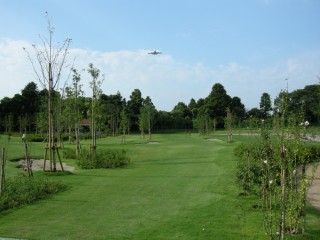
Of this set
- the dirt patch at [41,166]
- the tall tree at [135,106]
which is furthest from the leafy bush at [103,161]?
the tall tree at [135,106]

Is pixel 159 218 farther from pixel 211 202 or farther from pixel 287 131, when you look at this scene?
pixel 287 131

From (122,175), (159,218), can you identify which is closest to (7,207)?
(159,218)

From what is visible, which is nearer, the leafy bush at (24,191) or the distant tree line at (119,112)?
the leafy bush at (24,191)

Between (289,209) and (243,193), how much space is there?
15.3 feet

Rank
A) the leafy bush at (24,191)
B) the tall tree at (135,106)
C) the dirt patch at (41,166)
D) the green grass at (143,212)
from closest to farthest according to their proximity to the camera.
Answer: the green grass at (143,212), the leafy bush at (24,191), the dirt patch at (41,166), the tall tree at (135,106)

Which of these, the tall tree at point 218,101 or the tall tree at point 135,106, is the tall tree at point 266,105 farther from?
the tall tree at point 218,101

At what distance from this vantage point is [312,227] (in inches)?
334

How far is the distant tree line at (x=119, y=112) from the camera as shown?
1382 inches

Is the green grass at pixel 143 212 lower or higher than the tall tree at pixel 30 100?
lower

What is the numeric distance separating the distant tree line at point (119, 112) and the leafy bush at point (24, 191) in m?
12.4

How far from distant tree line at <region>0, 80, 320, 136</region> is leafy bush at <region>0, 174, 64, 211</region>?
40.7ft

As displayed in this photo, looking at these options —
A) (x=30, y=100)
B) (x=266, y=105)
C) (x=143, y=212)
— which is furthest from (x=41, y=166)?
(x=30, y=100)

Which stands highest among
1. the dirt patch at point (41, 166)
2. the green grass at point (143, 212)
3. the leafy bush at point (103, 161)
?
the leafy bush at point (103, 161)

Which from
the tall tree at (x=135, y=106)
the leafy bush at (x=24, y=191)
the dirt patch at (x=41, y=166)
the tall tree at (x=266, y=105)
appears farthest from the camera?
the tall tree at (x=135, y=106)
